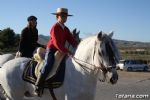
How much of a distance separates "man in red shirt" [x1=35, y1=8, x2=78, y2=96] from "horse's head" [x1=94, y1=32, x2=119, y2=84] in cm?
74

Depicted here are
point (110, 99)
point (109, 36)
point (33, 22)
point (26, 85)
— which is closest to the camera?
point (109, 36)

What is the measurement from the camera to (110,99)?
1480cm

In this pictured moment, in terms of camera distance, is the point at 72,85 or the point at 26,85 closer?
the point at 72,85

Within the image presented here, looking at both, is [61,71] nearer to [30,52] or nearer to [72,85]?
[72,85]

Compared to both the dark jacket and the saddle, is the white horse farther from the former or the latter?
the dark jacket

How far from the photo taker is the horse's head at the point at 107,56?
6918 millimetres

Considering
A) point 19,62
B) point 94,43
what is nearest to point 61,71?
point 94,43

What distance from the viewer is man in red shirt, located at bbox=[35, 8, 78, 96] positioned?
25.0ft

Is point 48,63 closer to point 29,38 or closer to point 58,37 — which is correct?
point 58,37

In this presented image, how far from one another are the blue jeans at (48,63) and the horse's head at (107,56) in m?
0.95

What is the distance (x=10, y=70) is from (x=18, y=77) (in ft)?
0.76

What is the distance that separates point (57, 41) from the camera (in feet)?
24.8

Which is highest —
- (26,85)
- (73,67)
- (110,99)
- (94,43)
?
(94,43)

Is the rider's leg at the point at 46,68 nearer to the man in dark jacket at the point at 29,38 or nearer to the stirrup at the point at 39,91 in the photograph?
the stirrup at the point at 39,91
